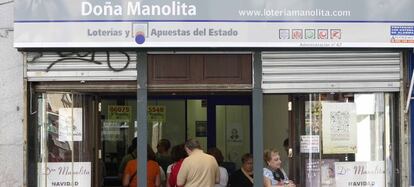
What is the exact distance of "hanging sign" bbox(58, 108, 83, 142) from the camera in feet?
25.6

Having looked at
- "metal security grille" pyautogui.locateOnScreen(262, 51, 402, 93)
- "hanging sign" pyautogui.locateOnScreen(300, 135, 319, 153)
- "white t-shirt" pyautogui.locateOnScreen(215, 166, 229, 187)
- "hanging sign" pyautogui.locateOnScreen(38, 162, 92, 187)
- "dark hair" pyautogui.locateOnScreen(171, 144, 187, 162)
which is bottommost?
"white t-shirt" pyautogui.locateOnScreen(215, 166, 229, 187)

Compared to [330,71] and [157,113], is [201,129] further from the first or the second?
[330,71]

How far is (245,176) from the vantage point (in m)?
8.17

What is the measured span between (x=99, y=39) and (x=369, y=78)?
10.9 feet

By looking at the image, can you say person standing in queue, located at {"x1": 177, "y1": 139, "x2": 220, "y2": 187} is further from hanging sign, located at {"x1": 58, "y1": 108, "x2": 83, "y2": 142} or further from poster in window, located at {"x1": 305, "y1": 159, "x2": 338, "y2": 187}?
hanging sign, located at {"x1": 58, "y1": 108, "x2": 83, "y2": 142}

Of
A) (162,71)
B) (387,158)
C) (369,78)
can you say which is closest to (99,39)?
(162,71)

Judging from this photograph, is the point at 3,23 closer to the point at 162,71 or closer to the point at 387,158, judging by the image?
the point at 162,71

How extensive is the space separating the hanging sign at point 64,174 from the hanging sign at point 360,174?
3.13m

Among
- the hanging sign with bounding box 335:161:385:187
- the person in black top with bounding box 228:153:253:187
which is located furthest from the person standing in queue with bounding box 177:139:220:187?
the hanging sign with bounding box 335:161:385:187

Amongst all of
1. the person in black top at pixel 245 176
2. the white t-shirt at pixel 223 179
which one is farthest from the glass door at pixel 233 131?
the person in black top at pixel 245 176

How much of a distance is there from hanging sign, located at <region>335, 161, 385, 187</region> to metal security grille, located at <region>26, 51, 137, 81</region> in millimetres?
2888

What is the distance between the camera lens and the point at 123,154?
34.8ft

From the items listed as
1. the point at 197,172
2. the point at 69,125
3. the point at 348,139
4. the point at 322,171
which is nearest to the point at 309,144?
the point at 322,171

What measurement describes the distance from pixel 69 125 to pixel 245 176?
2.33 m
